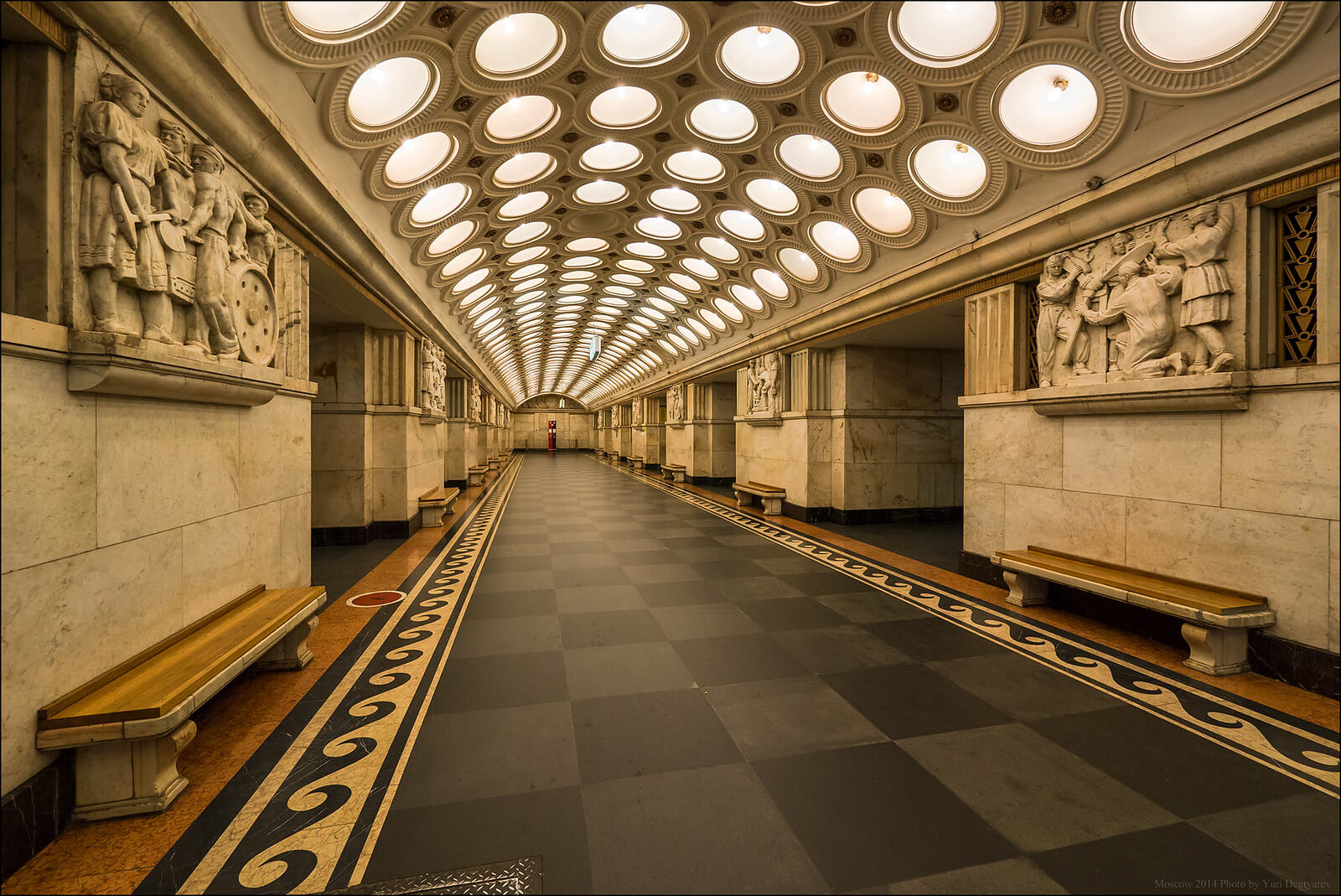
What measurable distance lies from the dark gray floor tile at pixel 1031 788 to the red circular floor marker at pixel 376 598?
4630 millimetres

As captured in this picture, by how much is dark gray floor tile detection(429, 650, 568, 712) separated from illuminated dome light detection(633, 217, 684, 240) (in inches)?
327

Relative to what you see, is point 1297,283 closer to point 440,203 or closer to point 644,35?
point 644,35

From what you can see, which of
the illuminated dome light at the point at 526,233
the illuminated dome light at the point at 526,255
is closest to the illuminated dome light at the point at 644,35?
the illuminated dome light at the point at 526,233

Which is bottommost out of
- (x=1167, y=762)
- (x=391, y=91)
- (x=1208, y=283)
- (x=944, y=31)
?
(x=1167, y=762)

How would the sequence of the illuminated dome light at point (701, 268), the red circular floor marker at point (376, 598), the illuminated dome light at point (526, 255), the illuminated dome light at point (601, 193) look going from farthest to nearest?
the illuminated dome light at point (701, 268) < the illuminated dome light at point (526, 255) < the illuminated dome light at point (601, 193) < the red circular floor marker at point (376, 598)

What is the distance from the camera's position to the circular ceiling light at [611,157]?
24.4 ft

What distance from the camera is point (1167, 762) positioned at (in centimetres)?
270

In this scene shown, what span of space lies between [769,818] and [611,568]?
4.46 metres

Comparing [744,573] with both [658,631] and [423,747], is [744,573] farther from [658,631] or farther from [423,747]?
[423,747]

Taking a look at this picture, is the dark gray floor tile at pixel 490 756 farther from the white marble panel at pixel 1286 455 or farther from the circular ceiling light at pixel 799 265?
the circular ceiling light at pixel 799 265

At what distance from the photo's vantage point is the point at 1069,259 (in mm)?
5094

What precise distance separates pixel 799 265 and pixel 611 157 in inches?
144

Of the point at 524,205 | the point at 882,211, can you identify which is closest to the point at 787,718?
the point at 882,211


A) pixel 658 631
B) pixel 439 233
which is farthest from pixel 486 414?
pixel 658 631
